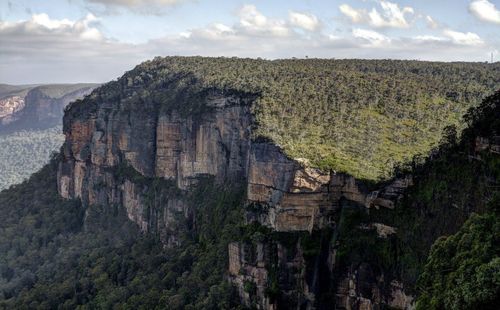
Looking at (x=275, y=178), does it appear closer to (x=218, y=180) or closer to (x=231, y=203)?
(x=231, y=203)

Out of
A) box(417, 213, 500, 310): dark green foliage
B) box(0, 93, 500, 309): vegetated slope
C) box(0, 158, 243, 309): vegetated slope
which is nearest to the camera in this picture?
box(417, 213, 500, 310): dark green foliage

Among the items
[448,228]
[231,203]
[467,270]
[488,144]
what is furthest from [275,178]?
[467,270]

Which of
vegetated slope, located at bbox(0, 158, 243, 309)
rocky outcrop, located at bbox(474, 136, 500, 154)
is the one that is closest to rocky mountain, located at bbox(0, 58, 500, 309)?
rocky outcrop, located at bbox(474, 136, 500, 154)

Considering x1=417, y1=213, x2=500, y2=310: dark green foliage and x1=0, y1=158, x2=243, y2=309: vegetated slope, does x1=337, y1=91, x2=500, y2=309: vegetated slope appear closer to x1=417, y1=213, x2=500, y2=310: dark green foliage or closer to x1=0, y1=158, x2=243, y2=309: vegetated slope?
x1=417, y1=213, x2=500, y2=310: dark green foliage

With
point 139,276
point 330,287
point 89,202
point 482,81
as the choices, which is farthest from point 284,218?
point 89,202


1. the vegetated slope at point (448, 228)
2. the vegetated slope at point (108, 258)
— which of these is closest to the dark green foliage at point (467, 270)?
the vegetated slope at point (448, 228)

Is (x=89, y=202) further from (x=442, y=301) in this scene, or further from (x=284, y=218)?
(x=442, y=301)

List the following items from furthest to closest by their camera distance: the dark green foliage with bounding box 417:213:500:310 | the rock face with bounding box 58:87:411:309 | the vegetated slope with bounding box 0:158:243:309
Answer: the vegetated slope with bounding box 0:158:243:309 < the rock face with bounding box 58:87:411:309 < the dark green foliage with bounding box 417:213:500:310
